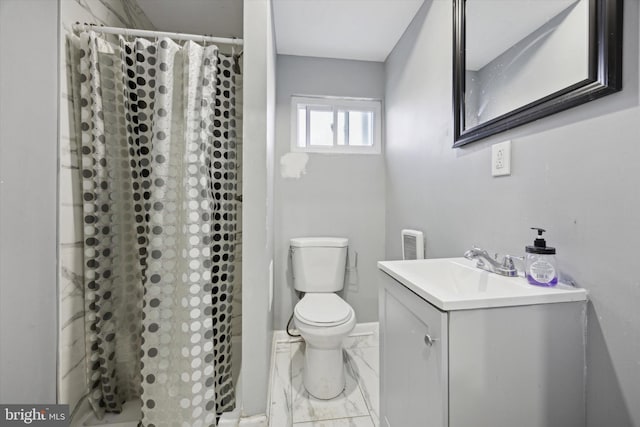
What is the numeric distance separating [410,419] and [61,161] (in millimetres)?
1661

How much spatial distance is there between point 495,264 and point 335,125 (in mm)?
1687

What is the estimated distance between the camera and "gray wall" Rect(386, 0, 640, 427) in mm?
645

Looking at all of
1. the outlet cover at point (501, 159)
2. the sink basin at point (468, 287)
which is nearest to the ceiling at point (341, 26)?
the outlet cover at point (501, 159)

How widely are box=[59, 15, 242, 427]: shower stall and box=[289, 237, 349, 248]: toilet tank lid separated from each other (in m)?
0.76

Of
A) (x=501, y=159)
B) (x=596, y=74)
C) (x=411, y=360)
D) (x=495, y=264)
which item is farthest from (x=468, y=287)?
(x=596, y=74)

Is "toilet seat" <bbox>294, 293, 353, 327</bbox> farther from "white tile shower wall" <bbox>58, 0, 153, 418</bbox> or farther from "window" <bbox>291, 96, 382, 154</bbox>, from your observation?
"window" <bbox>291, 96, 382, 154</bbox>

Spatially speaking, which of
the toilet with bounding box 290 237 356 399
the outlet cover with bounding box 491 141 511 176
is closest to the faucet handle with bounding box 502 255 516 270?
the outlet cover with bounding box 491 141 511 176

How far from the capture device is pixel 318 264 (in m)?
1.99

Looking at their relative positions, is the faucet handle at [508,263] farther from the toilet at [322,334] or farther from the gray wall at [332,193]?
the gray wall at [332,193]

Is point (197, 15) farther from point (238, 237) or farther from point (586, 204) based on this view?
point (586, 204)

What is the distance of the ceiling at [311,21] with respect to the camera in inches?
60.4

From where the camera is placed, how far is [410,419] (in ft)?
2.75

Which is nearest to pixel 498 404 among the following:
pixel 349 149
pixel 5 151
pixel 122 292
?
pixel 122 292

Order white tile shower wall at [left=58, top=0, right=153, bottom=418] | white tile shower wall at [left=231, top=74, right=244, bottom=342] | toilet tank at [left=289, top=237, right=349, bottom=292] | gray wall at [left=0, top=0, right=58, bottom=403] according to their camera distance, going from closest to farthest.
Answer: gray wall at [left=0, top=0, right=58, bottom=403] → white tile shower wall at [left=58, top=0, right=153, bottom=418] → white tile shower wall at [left=231, top=74, right=244, bottom=342] → toilet tank at [left=289, top=237, right=349, bottom=292]
